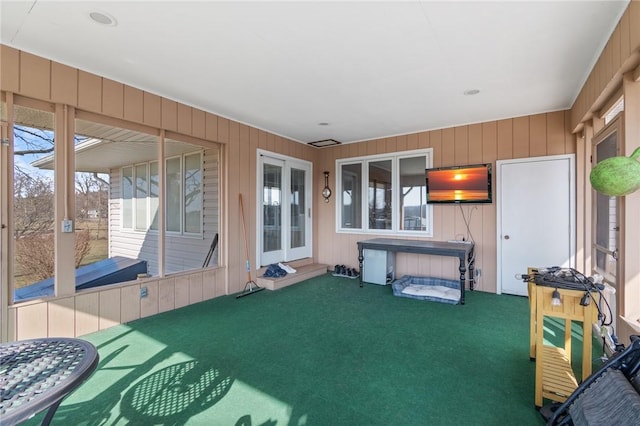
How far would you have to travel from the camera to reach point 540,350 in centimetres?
195

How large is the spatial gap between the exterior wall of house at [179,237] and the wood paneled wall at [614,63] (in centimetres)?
452

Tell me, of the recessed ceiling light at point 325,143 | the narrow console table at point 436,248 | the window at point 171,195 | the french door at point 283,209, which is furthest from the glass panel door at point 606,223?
the window at point 171,195

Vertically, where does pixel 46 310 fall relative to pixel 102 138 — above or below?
below

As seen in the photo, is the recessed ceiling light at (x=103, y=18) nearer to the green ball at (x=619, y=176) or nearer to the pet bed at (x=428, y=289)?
the green ball at (x=619, y=176)

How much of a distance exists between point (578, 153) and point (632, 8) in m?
2.54

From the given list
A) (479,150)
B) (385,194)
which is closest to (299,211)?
(385,194)

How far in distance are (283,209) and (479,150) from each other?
3.54m

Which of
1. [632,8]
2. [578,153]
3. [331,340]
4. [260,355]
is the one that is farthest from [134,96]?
[578,153]

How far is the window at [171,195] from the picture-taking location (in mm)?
5141

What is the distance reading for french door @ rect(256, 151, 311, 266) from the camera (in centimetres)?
529

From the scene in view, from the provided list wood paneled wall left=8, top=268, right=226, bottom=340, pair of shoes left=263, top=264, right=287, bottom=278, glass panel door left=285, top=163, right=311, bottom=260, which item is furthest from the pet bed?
wood paneled wall left=8, top=268, right=226, bottom=340

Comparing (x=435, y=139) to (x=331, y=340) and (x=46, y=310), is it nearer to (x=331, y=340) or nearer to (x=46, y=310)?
(x=331, y=340)

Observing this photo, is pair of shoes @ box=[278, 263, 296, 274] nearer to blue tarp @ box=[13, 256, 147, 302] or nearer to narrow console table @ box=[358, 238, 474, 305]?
narrow console table @ box=[358, 238, 474, 305]

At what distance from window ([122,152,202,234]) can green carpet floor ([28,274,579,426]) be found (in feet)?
6.38
